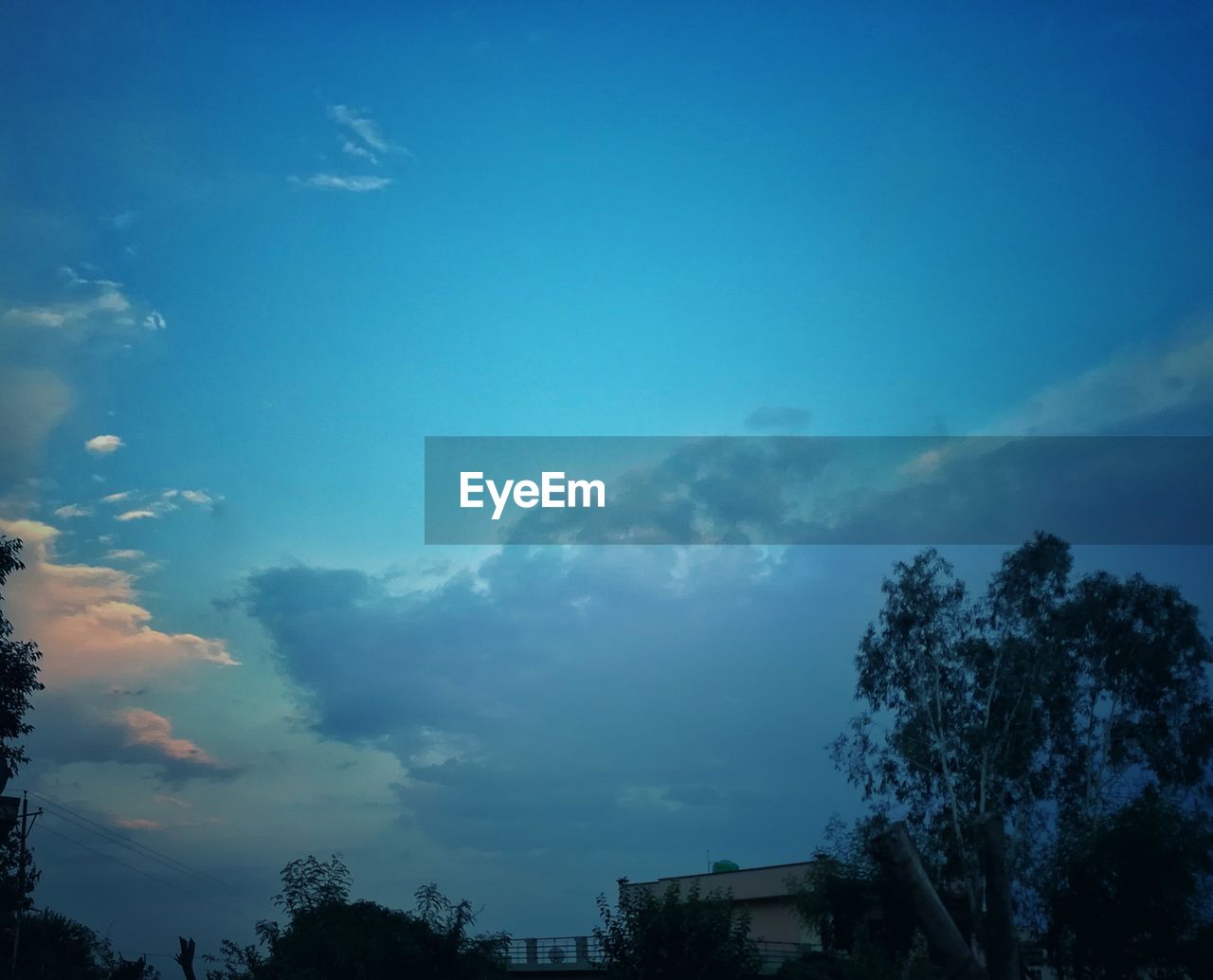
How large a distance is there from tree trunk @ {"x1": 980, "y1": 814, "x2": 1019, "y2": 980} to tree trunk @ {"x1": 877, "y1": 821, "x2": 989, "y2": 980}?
13.7 inches

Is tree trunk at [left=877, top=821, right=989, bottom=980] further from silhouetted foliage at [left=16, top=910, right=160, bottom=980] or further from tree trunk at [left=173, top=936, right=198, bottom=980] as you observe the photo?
silhouetted foliage at [left=16, top=910, right=160, bottom=980]

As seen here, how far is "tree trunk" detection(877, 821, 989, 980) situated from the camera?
5.39 m

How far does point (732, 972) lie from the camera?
2666cm

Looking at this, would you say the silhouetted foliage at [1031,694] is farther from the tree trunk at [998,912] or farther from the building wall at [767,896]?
the tree trunk at [998,912]

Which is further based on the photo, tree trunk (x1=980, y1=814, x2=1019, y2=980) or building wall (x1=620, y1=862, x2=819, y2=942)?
building wall (x1=620, y1=862, x2=819, y2=942)

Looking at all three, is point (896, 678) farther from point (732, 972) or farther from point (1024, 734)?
point (732, 972)

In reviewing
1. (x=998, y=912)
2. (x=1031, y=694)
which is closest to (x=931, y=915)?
(x=998, y=912)

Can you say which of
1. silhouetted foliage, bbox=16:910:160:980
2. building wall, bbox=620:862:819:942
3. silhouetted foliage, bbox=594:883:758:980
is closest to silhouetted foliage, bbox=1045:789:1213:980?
silhouetted foliage, bbox=594:883:758:980

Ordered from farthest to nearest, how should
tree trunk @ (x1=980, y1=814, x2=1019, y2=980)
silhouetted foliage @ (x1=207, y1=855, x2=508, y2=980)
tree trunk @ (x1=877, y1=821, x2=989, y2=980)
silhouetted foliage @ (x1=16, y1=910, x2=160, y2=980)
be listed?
silhouetted foliage @ (x1=16, y1=910, x2=160, y2=980) → silhouetted foliage @ (x1=207, y1=855, x2=508, y2=980) → tree trunk @ (x1=980, y1=814, x2=1019, y2=980) → tree trunk @ (x1=877, y1=821, x2=989, y2=980)

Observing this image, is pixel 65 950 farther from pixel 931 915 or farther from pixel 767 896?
pixel 931 915

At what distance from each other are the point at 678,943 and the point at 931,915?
23021 millimetres

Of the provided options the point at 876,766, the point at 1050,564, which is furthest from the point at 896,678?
the point at 1050,564

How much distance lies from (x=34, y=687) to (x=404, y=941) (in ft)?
42.8

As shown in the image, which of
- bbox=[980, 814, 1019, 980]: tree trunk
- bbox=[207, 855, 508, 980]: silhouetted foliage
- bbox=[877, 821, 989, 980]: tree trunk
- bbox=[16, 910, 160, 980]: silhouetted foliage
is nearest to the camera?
bbox=[877, 821, 989, 980]: tree trunk
